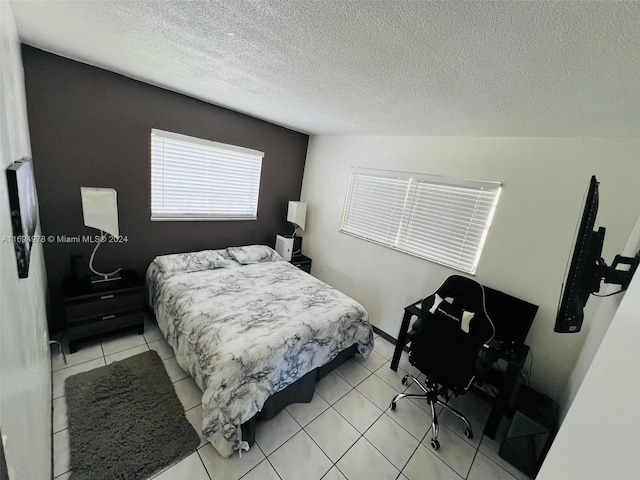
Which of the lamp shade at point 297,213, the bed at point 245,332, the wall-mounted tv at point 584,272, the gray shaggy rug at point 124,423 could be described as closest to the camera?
the wall-mounted tv at point 584,272

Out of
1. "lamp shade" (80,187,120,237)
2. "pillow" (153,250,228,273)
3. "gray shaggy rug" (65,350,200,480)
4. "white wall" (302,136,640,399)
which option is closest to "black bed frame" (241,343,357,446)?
"gray shaggy rug" (65,350,200,480)

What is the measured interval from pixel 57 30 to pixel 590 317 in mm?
4132

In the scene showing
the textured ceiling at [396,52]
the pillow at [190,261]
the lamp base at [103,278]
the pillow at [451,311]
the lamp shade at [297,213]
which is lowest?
the lamp base at [103,278]

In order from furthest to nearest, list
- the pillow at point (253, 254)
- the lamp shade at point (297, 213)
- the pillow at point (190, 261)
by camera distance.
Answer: the lamp shade at point (297, 213) < the pillow at point (253, 254) < the pillow at point (190, 261)

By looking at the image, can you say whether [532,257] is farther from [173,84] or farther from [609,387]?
[173,84]

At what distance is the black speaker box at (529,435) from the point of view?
1657 millimetres

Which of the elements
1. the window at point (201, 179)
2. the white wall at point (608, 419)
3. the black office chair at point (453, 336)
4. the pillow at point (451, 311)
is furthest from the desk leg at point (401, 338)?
the window at point (201, 179)

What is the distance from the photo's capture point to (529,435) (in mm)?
1704

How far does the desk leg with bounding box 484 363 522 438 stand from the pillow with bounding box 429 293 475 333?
0.59 meters

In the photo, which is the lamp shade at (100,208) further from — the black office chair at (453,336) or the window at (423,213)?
the black office chair at (453,336)

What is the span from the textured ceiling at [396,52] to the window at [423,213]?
24.3 inches

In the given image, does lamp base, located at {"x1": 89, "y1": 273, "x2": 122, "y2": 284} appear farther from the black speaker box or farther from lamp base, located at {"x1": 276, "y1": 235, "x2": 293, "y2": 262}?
the black speaker box

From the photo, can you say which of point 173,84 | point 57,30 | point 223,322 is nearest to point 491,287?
point 223,322

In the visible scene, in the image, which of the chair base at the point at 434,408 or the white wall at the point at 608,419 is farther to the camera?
the chair base at the point at 434,408
